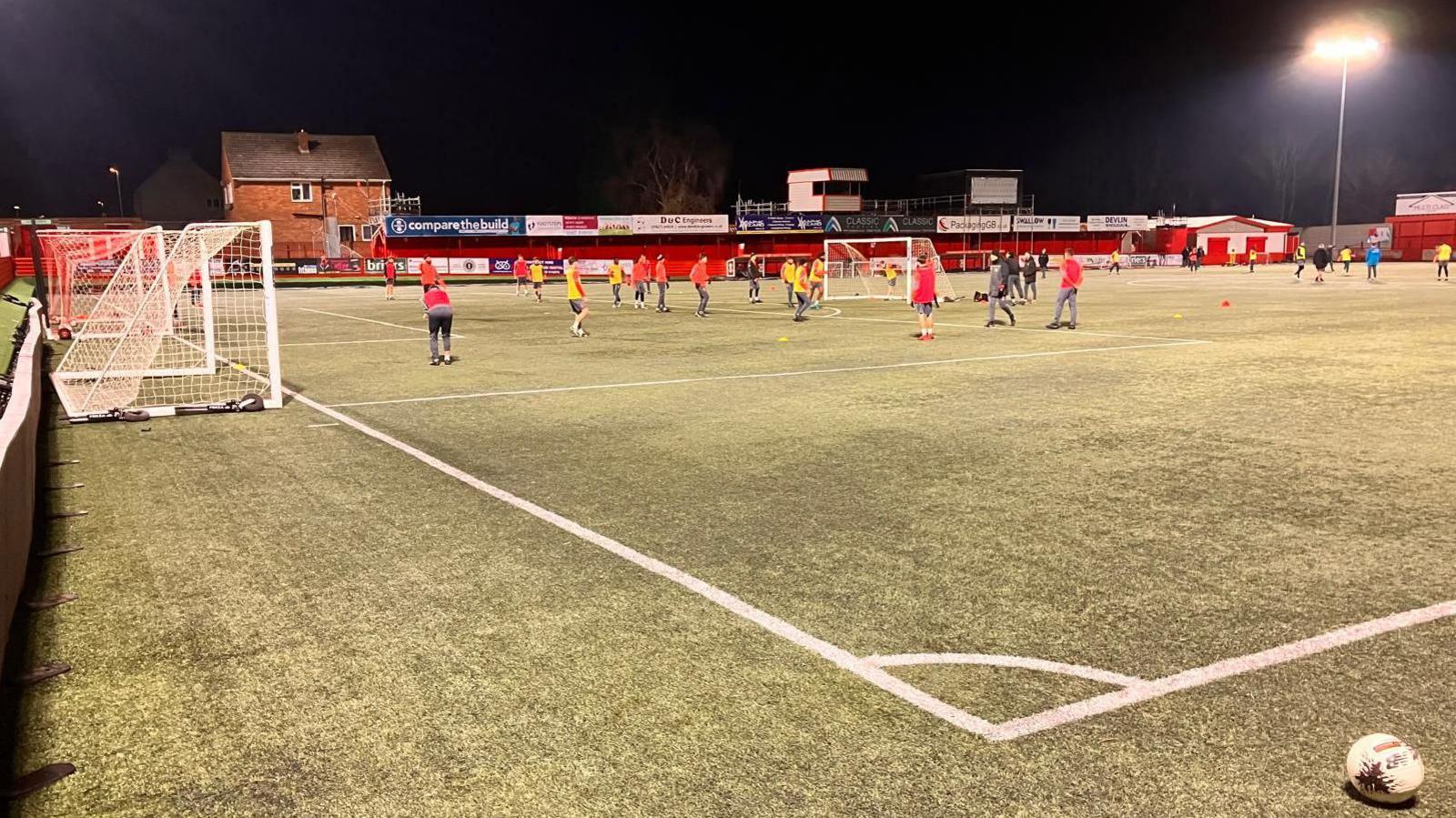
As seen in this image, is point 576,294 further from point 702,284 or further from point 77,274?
point 77,274

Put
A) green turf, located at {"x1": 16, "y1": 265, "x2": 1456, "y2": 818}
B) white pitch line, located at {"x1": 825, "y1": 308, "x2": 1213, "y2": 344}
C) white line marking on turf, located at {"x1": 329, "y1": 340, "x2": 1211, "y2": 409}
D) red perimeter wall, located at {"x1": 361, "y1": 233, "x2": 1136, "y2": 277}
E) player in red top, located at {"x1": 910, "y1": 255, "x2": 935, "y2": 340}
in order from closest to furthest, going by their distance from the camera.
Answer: green turf, located at {"x1": 16, "y1": 265, "x2": 1456, "y2": 818} < white line marking on turf, located at {"x1": 329, "y1": 340, "x2": 1211, "y2": 409} < player in red top, located at {"x1": 910, "y1": 255, "x2": 935, "y2": 340} < white pitch line, located at {"x1": 825, "y1": 308, "x2": 1213, "y2": 344} < red perimeter wall, located at {"x1": 361, "y1": 233, "x2": 1136, "y2": 277}

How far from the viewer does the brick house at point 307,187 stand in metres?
72.2

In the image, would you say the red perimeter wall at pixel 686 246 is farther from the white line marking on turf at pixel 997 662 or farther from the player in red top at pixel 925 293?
the white line marking on turf at pixel 997 662

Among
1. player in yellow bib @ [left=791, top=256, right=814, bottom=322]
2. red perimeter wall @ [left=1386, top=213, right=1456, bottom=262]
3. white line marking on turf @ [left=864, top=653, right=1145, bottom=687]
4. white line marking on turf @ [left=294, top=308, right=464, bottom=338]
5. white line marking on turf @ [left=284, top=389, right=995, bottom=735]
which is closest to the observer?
white line marking on turf @ [left=284, top=389, right=995, bottom=735]

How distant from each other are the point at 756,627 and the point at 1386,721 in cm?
271

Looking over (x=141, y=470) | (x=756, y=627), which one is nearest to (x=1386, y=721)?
(x=756, y=627)

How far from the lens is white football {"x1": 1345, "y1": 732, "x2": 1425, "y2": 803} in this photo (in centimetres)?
328

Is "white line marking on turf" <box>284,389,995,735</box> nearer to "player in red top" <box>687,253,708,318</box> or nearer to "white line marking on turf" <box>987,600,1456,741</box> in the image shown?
"white line marking on turf" <box>987,600,1456,741</box>

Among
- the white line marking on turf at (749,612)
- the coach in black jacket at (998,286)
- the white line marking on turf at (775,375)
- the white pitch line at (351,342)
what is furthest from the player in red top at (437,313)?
the coach in black jacket at (998,286)

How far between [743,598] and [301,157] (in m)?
79.0

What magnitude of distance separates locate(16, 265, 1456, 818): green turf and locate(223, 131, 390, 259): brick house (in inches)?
2649

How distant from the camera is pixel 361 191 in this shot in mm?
75375

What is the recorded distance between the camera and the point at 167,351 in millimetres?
20016

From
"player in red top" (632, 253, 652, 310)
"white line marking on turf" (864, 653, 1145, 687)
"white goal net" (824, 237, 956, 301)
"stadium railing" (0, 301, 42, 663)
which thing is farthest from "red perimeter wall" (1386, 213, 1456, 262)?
"stadium railing" (0, 301, 42, 663)
